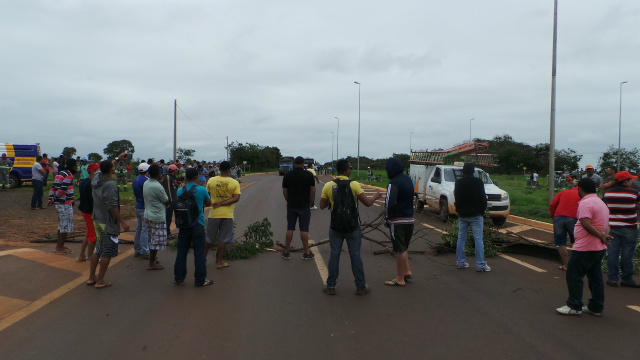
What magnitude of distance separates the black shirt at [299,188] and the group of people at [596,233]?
14.0 feet

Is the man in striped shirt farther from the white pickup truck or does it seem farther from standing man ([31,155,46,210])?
standing man ([31,155,46,210])

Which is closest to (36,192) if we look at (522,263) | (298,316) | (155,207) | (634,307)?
(155,207)

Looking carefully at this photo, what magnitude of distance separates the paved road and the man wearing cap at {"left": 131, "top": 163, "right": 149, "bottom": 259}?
0.58 metres

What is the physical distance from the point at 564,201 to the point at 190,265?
6537mm

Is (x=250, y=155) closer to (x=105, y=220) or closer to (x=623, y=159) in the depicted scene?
(x=623, y=159)

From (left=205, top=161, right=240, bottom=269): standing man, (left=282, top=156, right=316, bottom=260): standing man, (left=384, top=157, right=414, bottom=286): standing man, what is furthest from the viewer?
(left=282, top=156, right=316, bottom=260): standing man

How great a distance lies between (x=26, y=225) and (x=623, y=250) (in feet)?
43.9

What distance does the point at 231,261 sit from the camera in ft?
26.7

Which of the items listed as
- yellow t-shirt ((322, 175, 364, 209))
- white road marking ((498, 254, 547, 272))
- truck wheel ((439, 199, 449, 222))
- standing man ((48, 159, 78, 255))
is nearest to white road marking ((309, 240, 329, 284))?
yellow t-shirt ((322, 175, 364, 209))

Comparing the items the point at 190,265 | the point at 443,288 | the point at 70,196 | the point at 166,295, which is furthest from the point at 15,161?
the point at 443,288

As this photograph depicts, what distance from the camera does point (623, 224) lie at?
651 centimetres

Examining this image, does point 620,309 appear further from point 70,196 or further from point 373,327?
point 70,196

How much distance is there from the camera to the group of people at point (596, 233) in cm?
520

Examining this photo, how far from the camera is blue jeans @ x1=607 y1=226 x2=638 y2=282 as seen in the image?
256 inches
